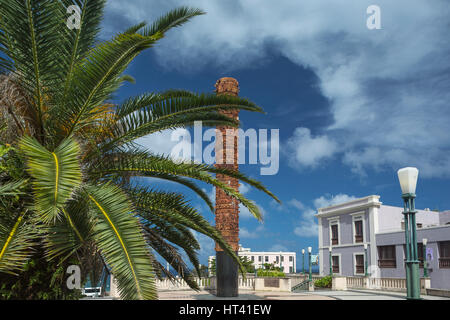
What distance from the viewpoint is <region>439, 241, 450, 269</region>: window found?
31539 mm

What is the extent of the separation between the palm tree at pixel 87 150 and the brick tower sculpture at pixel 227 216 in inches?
352

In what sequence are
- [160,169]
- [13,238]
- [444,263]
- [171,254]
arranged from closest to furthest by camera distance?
[13,238] → [160,169] → [171,254] → [444,263]

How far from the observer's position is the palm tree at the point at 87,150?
17.5ft

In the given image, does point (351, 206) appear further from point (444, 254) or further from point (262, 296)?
point (262, 296)

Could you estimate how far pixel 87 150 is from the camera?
752 cm

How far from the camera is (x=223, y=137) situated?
18219 mm

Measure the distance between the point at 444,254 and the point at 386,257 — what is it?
18.9 feet

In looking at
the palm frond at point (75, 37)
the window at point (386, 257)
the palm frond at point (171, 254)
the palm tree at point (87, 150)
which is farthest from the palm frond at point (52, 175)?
the window at point (386, 257)

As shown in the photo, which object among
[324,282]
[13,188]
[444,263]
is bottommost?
[324,282]

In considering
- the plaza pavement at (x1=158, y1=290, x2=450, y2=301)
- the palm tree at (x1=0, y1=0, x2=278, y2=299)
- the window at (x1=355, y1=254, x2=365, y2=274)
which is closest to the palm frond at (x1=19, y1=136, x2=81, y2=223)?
the palm tree at (x1=0, y1=0, x2=278, y2=299)

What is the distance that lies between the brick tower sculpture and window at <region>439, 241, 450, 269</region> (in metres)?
21.4

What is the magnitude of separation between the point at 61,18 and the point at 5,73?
1689 mm

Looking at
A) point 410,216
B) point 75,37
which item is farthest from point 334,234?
point 75,37
